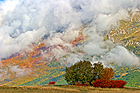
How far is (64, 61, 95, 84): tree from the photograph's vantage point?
409 ft

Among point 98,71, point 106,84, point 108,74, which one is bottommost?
point 106,84

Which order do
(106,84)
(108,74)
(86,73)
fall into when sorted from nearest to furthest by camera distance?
(106,84), (108,74), (86,73)

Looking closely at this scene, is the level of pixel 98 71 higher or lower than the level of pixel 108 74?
higher

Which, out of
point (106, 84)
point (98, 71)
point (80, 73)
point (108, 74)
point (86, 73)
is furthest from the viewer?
point (80, 73)

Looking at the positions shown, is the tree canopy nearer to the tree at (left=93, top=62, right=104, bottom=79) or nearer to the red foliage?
the tree at (left=93, top=62, right=104, bottom=79)

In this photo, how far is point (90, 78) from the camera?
12375 centimetres

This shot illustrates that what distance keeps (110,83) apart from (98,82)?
8676mm

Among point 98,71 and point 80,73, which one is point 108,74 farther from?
point 80,73

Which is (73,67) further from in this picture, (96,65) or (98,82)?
(98,82)

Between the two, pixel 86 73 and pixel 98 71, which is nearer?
pixel 86 73

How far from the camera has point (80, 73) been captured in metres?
127

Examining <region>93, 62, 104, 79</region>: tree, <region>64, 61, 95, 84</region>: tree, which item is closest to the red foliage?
<region>93, 62, 104, 79</region>: tree

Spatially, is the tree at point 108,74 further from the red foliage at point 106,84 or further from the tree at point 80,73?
the red foliage at point 106,84

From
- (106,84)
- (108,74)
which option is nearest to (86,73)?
(108,74)
